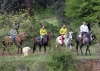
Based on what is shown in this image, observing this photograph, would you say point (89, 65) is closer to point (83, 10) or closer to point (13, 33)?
point (13, 33)

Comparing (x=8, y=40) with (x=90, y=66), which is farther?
(x=8, y=40)

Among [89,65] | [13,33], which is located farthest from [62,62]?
[13,33]

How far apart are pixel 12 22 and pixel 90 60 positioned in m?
8.77

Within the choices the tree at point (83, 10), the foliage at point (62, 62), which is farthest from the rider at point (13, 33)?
the tree at point (83, 10)

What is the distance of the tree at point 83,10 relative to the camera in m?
37.7

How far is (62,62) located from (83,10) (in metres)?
13.1

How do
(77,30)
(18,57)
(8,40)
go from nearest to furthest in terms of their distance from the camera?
(18,57) → (8,40) → (77,30)

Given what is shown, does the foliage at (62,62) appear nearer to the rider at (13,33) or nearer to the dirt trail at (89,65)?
the dirt trail at (89,65)

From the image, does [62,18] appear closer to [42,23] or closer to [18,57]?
[42,23]

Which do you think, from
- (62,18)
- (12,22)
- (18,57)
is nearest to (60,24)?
(62,18)

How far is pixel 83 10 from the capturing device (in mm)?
38531

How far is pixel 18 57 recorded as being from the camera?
96.3 feet

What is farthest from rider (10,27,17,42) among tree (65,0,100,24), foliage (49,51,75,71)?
tree (65,0,100,24)

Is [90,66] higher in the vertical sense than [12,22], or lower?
lower
